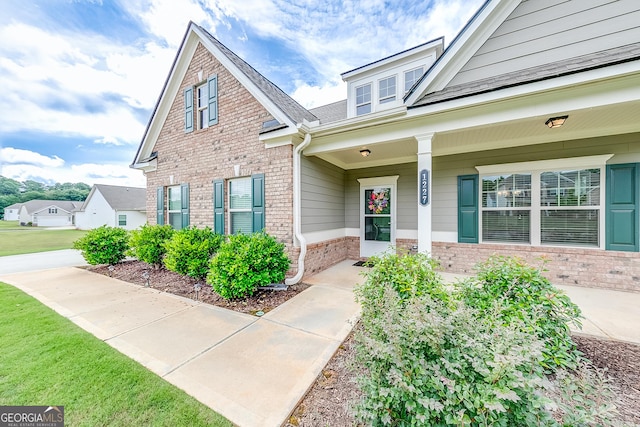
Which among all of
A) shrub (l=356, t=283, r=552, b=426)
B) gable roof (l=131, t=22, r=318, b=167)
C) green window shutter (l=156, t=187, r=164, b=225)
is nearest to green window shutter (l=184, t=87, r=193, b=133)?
gable roof (l=131, t=22, r=318, b=167)

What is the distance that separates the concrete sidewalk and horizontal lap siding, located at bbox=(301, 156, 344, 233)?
5.69 feet

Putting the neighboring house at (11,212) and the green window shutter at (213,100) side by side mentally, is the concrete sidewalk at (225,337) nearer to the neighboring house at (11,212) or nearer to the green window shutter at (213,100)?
the green window shutter at (213,100)

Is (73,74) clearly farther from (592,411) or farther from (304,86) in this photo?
(592,411)

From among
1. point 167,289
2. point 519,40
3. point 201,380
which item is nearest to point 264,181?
point 167,289

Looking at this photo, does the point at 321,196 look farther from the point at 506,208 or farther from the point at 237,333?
the point at 506,208

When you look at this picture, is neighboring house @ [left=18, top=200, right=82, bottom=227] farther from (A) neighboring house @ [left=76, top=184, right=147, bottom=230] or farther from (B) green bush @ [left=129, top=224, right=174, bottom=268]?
(B) green bush @ [left=129, top=224, right=174, bottom=268]

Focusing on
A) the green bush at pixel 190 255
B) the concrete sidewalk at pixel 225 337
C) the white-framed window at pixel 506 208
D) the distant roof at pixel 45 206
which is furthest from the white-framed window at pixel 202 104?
the distant roof at pixel 45 206

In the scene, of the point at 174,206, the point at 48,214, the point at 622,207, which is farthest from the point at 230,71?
the point at 48,214

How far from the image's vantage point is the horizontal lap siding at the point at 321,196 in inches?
224

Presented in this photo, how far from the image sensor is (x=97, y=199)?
2552cm

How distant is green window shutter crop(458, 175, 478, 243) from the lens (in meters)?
5.71

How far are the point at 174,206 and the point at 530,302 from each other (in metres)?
8.88

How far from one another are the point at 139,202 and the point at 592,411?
34400 millimetres

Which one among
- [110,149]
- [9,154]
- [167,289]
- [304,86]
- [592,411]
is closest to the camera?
[592,411]
